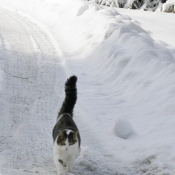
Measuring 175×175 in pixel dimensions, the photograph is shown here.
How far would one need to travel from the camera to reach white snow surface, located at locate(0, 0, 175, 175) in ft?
22.4

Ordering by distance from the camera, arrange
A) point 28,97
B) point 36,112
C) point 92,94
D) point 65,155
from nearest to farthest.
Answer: point 65,155 → point 36,112 → point 28,97 → point 92,94

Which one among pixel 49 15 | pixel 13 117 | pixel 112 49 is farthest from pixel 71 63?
pixel 49 15

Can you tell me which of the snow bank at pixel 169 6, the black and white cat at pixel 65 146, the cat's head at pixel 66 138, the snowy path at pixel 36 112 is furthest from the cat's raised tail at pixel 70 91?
the snow bank at pixel 169 6

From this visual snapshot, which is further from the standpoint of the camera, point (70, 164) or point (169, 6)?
point (169, 6)

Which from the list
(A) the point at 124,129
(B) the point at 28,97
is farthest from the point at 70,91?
(B) the point at 28,97

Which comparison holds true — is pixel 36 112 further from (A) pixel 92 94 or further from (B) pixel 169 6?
(B) pixel 169 6

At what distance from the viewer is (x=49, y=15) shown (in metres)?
18.7

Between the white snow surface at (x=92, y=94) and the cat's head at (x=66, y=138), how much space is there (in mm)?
768

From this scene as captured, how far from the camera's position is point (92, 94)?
32.6 ft

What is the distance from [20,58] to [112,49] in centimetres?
263

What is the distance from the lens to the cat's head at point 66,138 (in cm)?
568

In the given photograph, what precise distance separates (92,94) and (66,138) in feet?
14.1

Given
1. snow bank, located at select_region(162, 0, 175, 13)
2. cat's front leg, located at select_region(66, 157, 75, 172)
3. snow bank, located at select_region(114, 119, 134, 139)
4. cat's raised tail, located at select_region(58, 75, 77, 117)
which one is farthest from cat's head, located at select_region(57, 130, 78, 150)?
snow bank, located at select_region(162, 0, 175, 13)

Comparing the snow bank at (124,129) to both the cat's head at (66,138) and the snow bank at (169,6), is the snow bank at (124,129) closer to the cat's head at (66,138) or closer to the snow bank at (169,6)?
the cat's head at (66,138)
